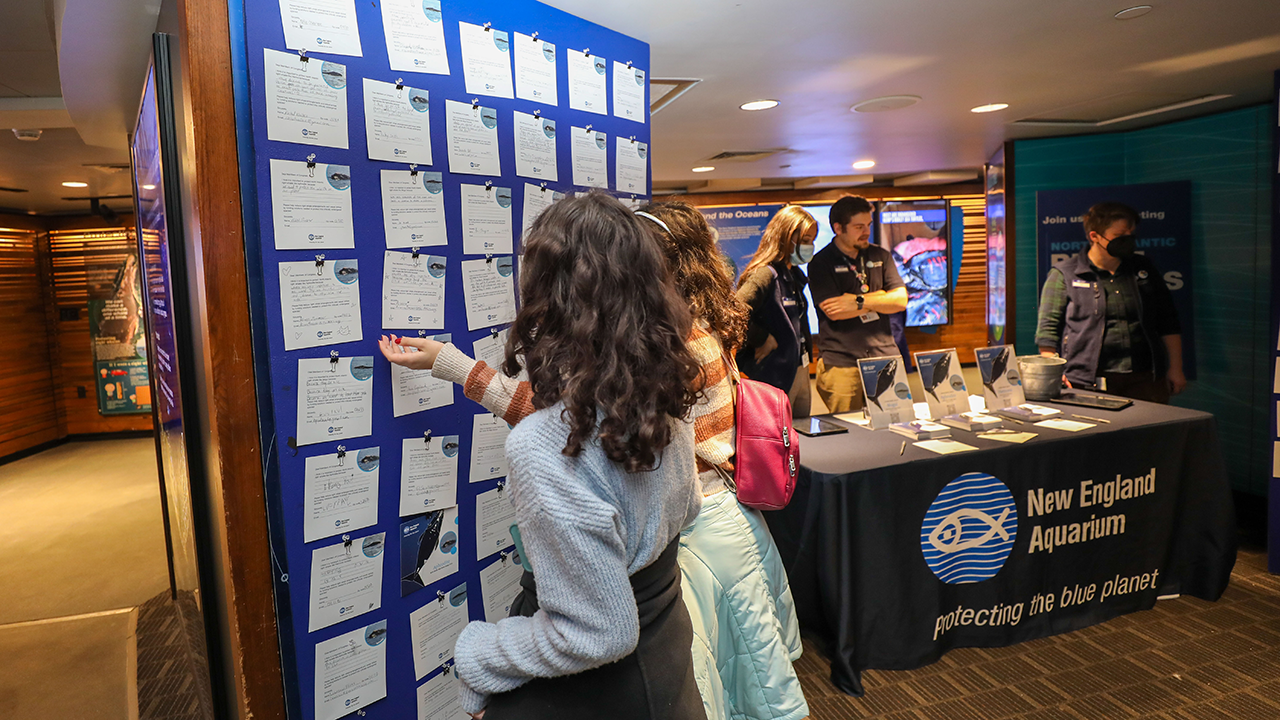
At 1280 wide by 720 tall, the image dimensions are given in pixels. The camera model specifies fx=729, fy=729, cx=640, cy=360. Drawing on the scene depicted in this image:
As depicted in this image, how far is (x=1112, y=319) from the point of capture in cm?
395

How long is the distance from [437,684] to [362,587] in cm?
41

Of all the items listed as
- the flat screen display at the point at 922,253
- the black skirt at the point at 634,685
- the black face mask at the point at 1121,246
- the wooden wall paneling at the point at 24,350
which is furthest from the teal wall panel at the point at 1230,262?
the wooden wall paneling at the point at 24,350

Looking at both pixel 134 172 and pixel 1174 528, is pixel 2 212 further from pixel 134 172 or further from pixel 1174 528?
pixel 1174 528

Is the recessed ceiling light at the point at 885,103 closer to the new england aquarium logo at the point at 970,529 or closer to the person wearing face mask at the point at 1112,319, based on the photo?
the person wearing face mask at the point at 1112,319

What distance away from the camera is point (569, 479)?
984 millimetres

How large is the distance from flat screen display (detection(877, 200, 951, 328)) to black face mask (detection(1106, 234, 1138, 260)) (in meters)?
5.65

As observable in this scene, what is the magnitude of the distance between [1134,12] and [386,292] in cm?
289

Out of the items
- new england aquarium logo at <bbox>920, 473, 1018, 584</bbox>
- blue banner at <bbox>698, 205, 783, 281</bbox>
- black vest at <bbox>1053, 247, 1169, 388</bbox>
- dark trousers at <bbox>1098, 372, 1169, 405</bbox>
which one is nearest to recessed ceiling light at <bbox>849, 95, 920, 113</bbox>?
black vest at <bbox>1053, 247, 1169, 388</bbox>

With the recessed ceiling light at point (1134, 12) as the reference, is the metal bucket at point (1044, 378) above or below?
below

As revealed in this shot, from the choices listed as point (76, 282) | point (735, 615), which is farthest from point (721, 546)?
point (76, 282)

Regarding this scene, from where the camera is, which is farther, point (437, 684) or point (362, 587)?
point (437, 684)

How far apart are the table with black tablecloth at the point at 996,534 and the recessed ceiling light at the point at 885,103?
6.37 feet

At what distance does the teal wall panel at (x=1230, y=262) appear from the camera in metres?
4.52

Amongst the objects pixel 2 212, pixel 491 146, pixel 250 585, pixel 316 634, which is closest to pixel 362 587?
pixel 316 634
